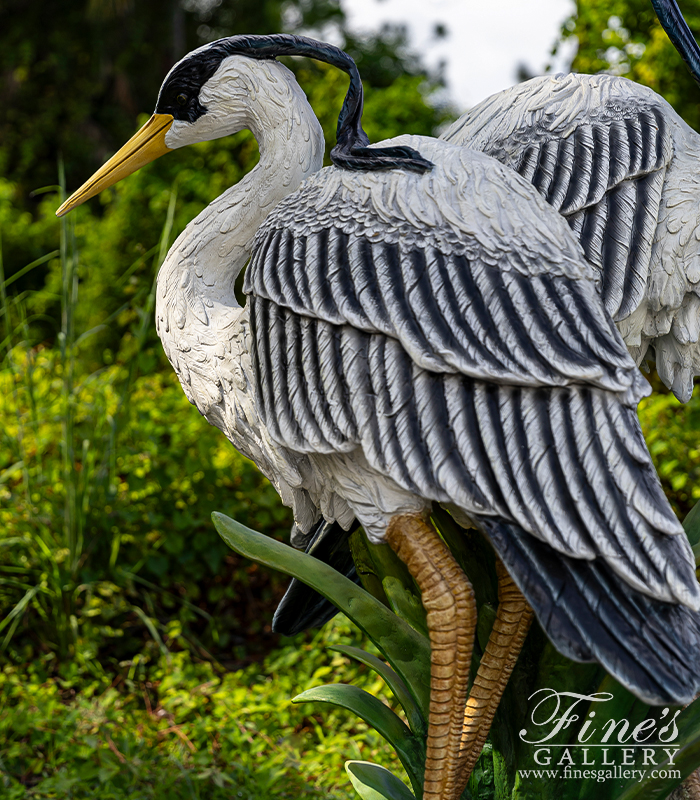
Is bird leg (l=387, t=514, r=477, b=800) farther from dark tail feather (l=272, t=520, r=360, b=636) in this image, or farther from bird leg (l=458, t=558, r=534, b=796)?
dark tail feather (l=272, t=520, r=360, b=636)

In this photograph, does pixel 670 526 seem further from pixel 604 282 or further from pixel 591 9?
pixel 591 9

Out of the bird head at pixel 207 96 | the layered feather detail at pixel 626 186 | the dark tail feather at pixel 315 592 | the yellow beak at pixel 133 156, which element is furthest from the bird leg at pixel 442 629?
the yellow beak at pixel 133 156

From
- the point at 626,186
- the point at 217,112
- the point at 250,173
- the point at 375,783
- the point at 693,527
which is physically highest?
the point at 217,112

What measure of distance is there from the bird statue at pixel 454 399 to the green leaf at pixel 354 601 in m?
0.09

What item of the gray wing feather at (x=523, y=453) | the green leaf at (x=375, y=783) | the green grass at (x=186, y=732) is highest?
the gray wing feather at (x=523, y=453)

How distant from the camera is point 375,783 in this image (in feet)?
4.66

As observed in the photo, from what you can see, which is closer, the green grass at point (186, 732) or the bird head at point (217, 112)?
the bird head at point (217, 112)

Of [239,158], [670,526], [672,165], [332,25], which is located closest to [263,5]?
[332,25]

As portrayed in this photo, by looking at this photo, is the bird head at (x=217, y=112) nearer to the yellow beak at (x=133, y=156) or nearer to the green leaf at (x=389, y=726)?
the yellow beak at (x=133, y=156)

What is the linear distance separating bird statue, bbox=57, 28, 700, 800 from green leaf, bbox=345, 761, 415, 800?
0.20m

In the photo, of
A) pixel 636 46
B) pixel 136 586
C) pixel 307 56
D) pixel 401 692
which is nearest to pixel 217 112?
pixel 307 56

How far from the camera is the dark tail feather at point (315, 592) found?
160cm

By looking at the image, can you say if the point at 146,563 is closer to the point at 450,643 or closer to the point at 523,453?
the point at 450,643

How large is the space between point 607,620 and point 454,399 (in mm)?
339
